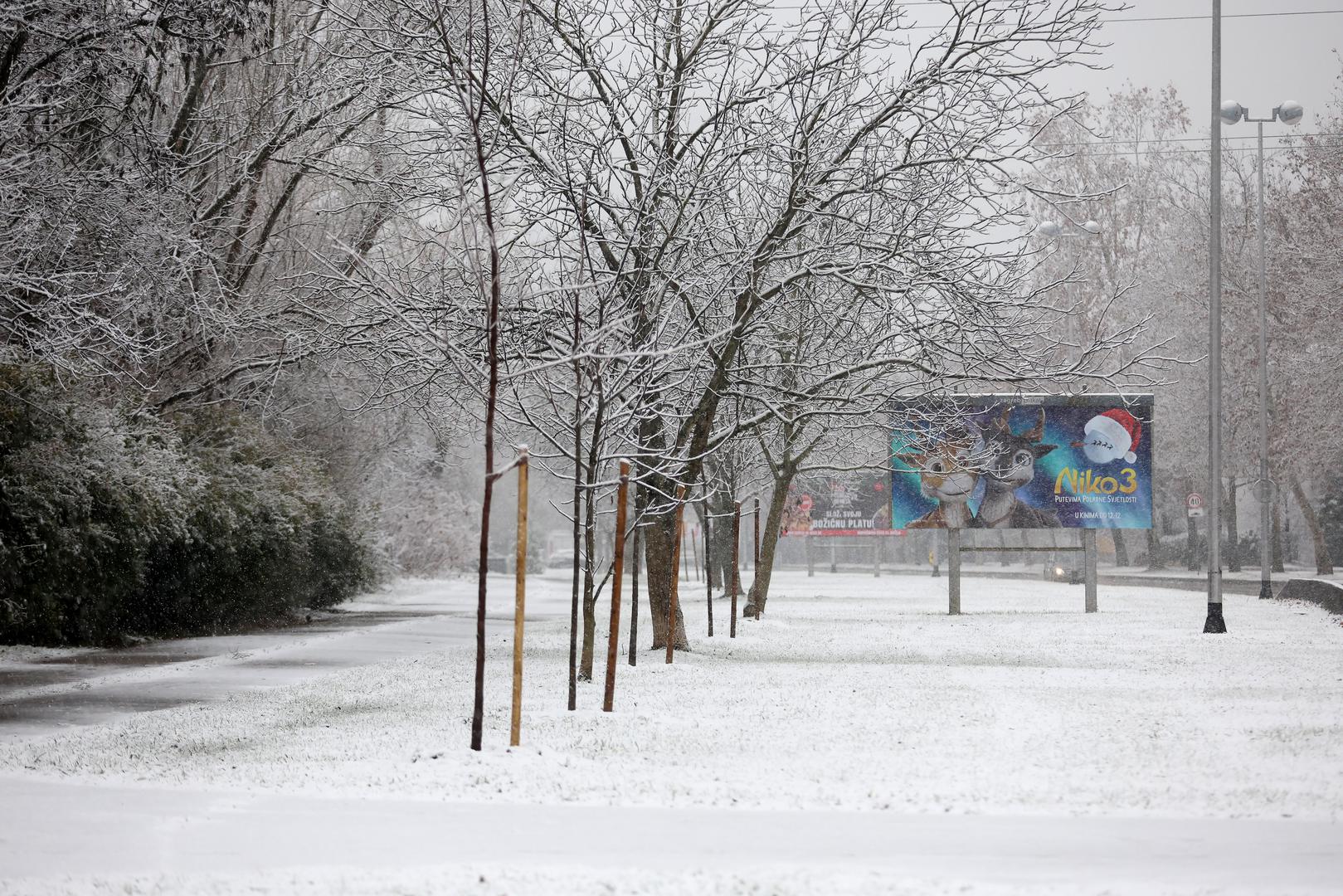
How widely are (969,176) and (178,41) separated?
870 centimetres

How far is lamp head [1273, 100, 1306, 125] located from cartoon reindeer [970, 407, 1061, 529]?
956cm

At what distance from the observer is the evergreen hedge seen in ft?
54.0

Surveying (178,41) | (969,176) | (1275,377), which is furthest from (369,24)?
(1275,377)

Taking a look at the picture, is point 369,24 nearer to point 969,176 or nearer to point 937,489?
point 969,176

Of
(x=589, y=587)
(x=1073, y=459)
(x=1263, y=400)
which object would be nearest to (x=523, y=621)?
(x=589, y=587)

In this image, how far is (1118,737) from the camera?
399 inches

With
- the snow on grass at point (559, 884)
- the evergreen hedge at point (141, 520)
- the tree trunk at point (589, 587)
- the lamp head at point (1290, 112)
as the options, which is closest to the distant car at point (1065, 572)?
the lamp head at point (1290, 112)

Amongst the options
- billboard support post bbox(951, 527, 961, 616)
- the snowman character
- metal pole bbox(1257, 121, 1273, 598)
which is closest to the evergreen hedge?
billboard support post bbox(951, 527, 961, 616)

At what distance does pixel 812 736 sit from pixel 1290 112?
26.0m

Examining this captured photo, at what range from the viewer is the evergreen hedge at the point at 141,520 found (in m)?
16.5

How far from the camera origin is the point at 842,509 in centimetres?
4872

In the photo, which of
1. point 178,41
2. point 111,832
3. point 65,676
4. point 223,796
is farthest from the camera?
point 178,41

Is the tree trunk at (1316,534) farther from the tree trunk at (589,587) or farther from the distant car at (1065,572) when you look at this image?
the tree trunk at (589,587)

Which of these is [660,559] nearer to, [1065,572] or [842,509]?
[842,509]
